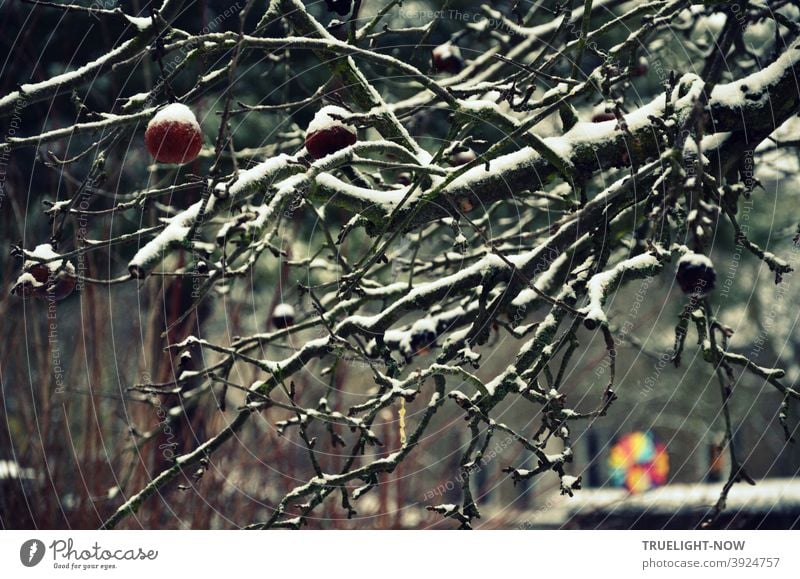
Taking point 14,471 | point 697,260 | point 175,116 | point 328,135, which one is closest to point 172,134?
point 175,116

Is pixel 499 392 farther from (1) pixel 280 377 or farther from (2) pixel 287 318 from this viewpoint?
(2) pixel 287 318

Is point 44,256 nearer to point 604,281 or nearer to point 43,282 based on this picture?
point 43,282

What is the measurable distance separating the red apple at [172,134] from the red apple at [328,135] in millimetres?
257

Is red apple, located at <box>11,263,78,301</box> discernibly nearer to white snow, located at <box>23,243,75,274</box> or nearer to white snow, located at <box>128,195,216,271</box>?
white snow, located at <box>23,243,75,274</box>

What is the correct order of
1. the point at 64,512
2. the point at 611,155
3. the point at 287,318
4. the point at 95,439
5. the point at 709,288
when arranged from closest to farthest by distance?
the point at 709,288, the point at 611,155, the point at 287,318, the point at 64,512, the point at 95,439

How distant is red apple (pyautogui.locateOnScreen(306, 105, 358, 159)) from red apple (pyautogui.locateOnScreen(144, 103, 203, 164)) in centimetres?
26

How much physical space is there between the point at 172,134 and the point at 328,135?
34 cm

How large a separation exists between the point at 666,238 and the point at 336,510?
2916 millimetres
